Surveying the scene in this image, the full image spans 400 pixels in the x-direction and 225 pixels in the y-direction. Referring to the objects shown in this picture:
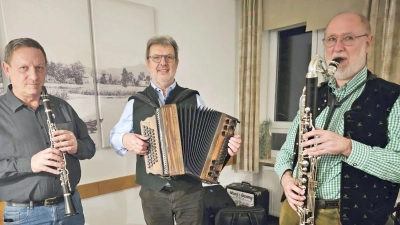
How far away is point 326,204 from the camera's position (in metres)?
1.09

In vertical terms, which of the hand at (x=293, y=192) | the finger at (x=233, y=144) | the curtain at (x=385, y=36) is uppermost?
the curtain at (x=385, y=36)

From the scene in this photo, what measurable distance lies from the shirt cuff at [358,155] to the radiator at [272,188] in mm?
1970

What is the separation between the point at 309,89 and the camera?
1.03 m

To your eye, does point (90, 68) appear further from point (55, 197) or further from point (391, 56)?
point (391, 56)

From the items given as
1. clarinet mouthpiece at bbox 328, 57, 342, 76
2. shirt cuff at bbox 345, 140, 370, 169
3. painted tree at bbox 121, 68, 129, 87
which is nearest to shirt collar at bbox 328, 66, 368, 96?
clarinet mouthpiece at bbox 328, 57, 342, 76

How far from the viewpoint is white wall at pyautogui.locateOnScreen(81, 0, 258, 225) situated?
2.12 m

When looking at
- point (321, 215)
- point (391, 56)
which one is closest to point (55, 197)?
point (321, 215)

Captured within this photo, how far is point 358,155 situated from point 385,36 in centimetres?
163

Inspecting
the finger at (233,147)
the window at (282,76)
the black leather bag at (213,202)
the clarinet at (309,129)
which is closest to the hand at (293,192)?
the clarinet at (309,129)

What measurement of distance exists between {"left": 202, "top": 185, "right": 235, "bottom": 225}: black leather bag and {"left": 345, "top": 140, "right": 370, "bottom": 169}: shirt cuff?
1.68 meters

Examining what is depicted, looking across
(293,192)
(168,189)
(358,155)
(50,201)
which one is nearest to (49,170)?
(50,201)

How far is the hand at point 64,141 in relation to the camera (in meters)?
1.20

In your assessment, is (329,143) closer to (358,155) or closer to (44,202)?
(358,155)

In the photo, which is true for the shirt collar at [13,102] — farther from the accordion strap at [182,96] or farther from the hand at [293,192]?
the hand at [293,192]
